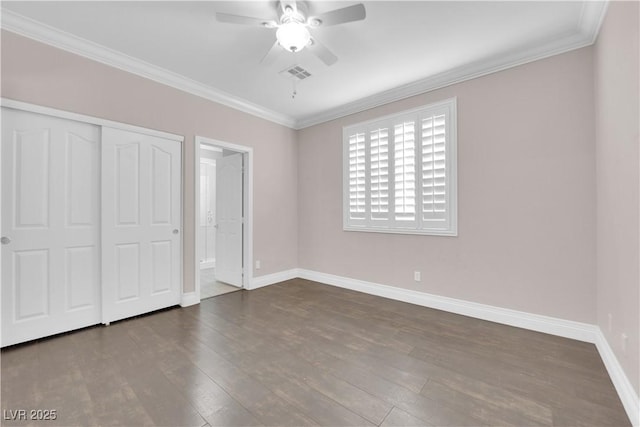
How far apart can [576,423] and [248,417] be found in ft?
6.18

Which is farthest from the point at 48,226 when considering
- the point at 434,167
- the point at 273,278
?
the point at 434,167

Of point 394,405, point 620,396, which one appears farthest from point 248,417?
point 620,396

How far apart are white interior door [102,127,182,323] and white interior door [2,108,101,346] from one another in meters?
0.11

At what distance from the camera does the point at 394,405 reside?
1688 millimetres

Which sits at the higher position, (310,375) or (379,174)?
(379,174)

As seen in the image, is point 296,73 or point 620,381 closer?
point 620,381

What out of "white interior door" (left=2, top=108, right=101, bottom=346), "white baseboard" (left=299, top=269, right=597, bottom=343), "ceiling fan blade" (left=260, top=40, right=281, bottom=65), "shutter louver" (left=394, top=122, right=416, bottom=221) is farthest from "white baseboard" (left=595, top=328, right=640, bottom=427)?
"white interior door" (left=2, top=108, right=101, bottom=346)

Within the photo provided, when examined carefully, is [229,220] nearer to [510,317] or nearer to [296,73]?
[296,73]

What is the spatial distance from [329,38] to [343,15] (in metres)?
0.68

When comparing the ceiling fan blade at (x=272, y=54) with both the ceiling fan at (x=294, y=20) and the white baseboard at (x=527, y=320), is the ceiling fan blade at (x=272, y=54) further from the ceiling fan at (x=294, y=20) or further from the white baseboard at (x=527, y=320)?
the white baseboard at (x=527, y=320)

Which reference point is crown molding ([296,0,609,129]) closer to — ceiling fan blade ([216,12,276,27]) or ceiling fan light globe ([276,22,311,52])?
Result: ceiling fan light globe ([276,22,311,52])

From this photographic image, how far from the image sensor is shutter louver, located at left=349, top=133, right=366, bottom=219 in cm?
412

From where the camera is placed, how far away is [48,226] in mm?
2541

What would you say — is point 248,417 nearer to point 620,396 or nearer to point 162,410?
point 162,410
